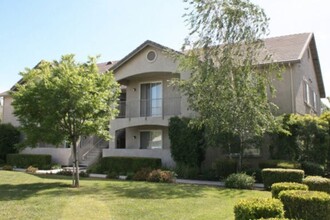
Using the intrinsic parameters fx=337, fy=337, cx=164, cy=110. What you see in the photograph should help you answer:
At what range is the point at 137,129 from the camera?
2570 centimetres

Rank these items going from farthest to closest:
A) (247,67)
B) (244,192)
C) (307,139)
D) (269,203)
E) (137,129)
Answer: (137,129) < (307,139) < (247,67) < (244,192) < (269,203)

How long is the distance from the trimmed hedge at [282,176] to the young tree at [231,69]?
2816 millimetres

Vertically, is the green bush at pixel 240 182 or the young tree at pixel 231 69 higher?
the young tree at pixel 231 69

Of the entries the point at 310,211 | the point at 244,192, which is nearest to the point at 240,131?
the point at 244,192

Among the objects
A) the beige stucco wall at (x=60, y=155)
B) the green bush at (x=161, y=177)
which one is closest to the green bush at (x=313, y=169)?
the green bush at (x=161, y=177)

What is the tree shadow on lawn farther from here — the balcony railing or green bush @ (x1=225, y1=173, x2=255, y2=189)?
the balcony railing

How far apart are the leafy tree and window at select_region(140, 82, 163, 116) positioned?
1281 centimetres

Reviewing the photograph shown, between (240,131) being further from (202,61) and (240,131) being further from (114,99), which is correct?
(114,99)

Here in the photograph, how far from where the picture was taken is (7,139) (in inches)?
1185

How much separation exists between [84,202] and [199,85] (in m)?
8.96

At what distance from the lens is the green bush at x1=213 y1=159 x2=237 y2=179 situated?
719 inches

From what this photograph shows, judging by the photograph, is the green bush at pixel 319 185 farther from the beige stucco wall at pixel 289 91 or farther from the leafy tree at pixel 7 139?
the leafy tree at pixel 7 139

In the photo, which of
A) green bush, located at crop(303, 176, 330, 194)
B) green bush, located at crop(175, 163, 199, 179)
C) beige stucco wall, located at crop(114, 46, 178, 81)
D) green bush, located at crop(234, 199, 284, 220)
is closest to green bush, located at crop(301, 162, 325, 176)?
green bush, located at crop(175, 163, 199, 179)

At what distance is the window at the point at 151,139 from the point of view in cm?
2475
